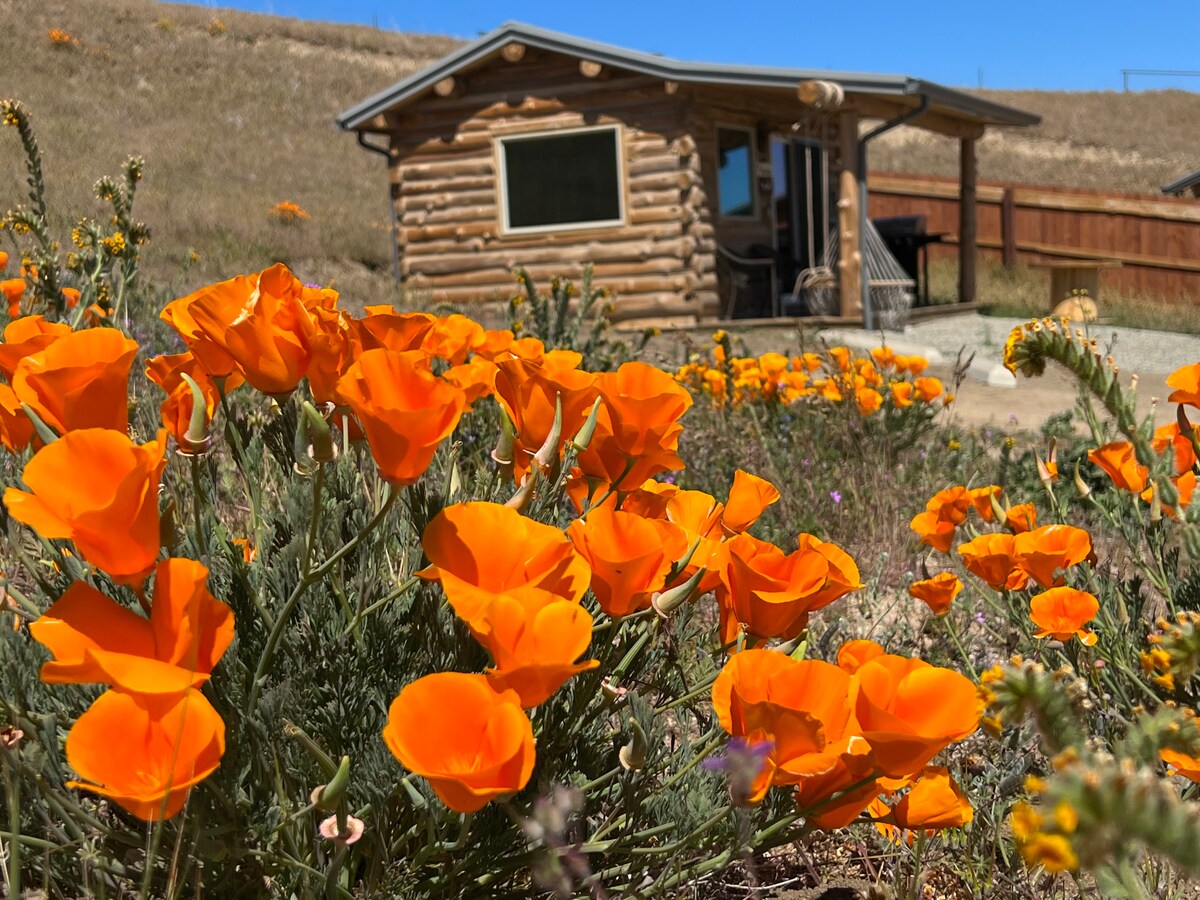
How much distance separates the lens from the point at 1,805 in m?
1.28

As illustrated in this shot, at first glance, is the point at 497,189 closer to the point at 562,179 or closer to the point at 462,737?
the point at 562,179

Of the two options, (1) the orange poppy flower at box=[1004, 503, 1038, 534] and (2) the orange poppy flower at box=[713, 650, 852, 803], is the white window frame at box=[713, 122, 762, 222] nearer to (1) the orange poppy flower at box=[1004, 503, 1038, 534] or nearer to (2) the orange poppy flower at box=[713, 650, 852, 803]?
(1) the orange poppy flower at box=[1004, 503, 1038, 534]

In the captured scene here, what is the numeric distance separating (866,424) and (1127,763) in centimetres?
450

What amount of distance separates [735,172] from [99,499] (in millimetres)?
14066

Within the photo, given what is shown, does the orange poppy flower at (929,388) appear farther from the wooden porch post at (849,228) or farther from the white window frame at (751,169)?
the white window frame at (751,169)

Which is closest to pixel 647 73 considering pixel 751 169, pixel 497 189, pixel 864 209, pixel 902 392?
pixel 497 189

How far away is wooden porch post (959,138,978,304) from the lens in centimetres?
1616

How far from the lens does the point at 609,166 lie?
13.1m

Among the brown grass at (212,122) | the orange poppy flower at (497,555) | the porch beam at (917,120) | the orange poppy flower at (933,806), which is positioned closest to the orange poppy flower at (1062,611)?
the orange poppy flower at (933,806)

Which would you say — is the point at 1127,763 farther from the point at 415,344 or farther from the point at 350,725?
the point at 415,344

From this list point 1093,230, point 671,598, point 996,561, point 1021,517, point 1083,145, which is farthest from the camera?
point 1083,145

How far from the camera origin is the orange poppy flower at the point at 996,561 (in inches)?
70.5

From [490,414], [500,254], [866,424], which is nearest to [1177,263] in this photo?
[500,254]

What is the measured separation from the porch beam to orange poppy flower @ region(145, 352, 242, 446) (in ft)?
40.6
